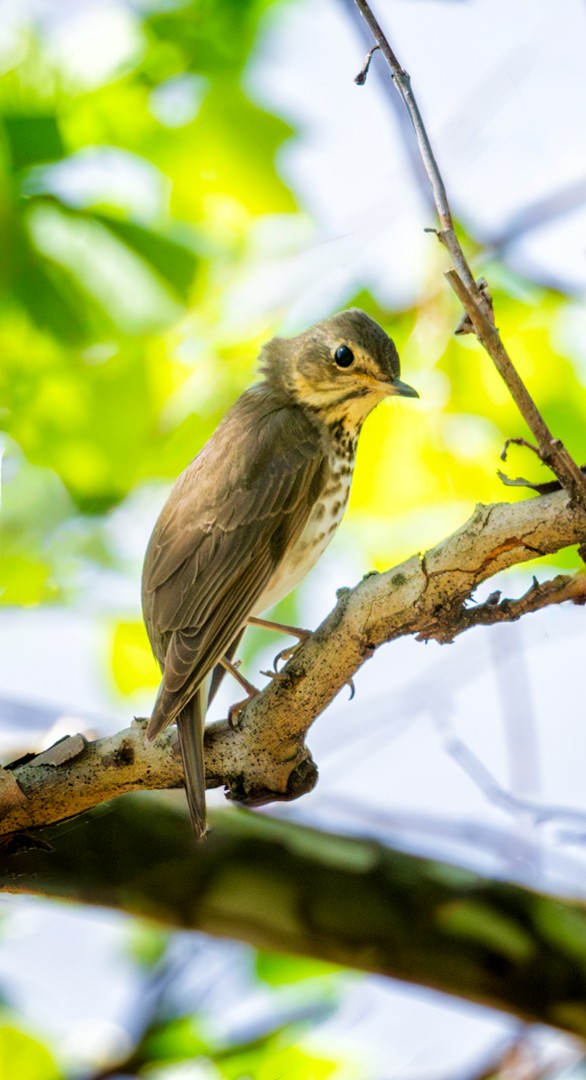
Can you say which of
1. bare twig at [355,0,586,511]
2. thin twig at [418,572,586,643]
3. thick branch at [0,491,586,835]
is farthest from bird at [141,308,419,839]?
bare twig at [355,0,586,511]

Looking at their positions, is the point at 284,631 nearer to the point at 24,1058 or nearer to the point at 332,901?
the point at 332,901

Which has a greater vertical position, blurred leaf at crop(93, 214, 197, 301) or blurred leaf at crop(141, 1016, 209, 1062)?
blurred leaf at crop(93, 214, 197, 301)

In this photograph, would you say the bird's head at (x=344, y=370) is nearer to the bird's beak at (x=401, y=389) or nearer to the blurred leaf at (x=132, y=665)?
the bird's beak at (x=401, y=389)

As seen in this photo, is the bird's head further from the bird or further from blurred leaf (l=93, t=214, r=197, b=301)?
blurred leaf (l=93, t=214, r=197, b=301)

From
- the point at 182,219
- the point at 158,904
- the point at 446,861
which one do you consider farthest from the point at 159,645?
the point at 182,219

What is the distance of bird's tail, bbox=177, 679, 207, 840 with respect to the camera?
279 centimetres

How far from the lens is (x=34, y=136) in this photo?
3486 mm

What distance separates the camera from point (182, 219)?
3.72 metres

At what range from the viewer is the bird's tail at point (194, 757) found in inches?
110

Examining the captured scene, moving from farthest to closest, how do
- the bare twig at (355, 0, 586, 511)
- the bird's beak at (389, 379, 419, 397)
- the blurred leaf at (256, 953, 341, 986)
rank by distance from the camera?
1. the bird's beak at (389, 379, 419, 397)
2. the blurred leaf at (256, 953, 341, 986)
3. the bare twig at (355, 0, 586, 511)

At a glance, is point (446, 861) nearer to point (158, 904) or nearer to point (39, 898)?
point (158, 904)

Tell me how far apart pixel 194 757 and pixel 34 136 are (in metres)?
1.87

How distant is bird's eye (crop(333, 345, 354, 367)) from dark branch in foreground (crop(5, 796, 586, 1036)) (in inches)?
61.8

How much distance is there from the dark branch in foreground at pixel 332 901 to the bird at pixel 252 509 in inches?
9.9
